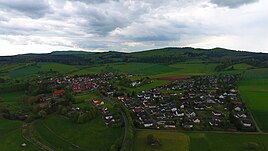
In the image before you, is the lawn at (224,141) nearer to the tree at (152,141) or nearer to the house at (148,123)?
the tree at (152,141)

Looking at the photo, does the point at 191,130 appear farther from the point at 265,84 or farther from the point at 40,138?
the point at 265,84

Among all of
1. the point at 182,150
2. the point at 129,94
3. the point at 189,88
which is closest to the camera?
the point at 182,150

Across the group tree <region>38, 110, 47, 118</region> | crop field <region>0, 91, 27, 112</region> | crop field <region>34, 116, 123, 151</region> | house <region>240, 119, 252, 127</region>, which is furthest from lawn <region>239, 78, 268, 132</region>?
crop field <region>0, 91, 27, 112</region>

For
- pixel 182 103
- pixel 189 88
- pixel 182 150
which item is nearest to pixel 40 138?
pixel 182 150

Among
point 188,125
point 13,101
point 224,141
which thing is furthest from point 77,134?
point 13,101

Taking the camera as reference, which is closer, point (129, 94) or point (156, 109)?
point (156, 109)
